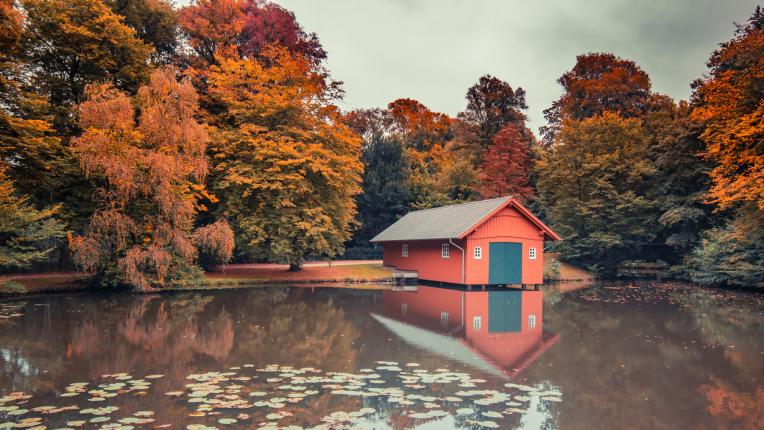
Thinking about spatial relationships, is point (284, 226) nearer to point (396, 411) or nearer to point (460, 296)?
point (460, 296)

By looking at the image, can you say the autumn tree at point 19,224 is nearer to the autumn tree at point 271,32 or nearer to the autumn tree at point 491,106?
the autumn tree at point 271,32

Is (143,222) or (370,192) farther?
(370,192)

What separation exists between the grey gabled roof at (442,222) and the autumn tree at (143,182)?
10828 millimetres

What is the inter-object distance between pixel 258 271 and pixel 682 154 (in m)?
26.4

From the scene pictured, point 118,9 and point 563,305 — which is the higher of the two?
point 118,9

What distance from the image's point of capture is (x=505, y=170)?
41094 mm

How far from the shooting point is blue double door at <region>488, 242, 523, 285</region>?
26.1 metres

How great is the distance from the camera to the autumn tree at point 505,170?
41.0 m

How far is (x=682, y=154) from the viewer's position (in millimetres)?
31609

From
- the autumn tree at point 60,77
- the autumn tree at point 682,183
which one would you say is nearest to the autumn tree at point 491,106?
the autumn tree at point 682,183

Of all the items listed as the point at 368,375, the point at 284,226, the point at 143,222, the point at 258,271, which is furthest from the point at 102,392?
the point at 258,271

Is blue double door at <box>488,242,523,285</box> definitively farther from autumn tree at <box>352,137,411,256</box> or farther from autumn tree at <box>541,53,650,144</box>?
autumn tree at <box>541,53,650,144</box>

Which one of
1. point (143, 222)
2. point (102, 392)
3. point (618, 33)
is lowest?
point (102, 392)

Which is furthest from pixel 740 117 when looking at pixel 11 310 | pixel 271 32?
pixel 11 310
